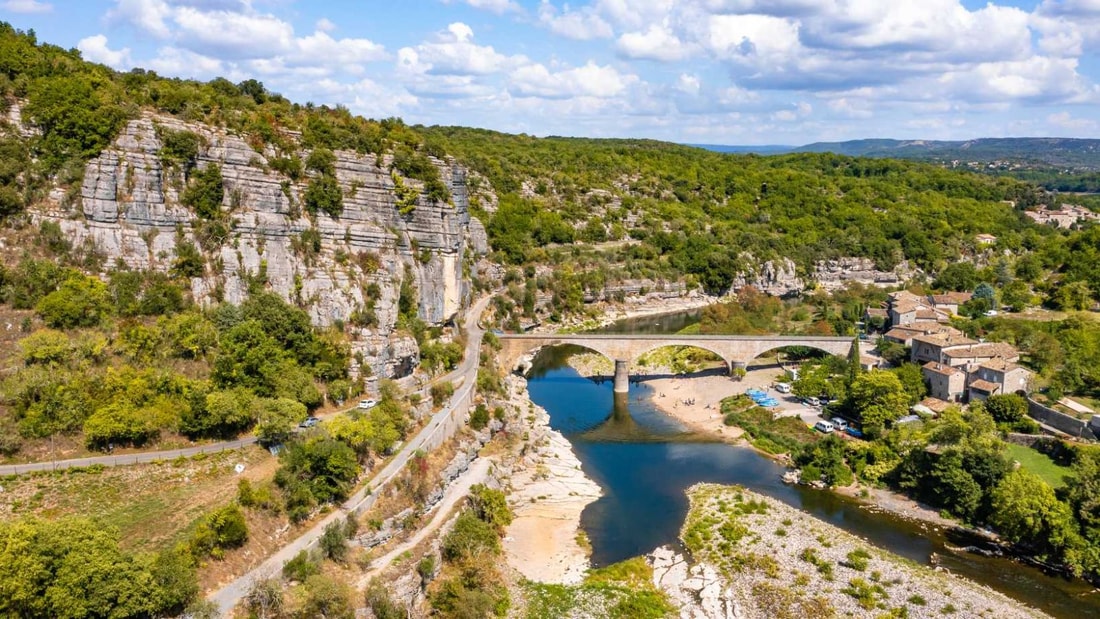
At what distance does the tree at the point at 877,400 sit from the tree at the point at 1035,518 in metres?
11.2

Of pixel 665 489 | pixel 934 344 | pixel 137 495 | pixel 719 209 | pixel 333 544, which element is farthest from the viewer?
pixel 719 209

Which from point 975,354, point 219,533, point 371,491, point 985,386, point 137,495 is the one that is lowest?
point 371,491

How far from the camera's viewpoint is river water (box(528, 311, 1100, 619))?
1326 inches

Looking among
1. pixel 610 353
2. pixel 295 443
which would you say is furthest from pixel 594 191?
pixel 295 443

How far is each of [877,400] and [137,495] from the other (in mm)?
41974

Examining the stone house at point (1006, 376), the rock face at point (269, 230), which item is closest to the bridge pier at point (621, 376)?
the rock face at point (269, 230)

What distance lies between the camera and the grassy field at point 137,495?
28.9m

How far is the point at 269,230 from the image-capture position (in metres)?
47.8

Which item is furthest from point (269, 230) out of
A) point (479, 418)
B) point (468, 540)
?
point (468, 540)

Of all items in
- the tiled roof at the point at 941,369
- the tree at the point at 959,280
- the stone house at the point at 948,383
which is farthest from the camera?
the tree at the point at 959,280

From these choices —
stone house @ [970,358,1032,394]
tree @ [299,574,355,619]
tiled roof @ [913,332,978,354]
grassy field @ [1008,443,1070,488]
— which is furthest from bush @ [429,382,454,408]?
stone house @ [970,358,1032,394]

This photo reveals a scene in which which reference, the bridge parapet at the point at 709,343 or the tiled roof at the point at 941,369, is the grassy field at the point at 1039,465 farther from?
the bridge parapet at the point at 709,343

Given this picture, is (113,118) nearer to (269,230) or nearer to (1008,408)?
(269,230)

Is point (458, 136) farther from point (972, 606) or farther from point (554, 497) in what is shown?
point (972, 606)
